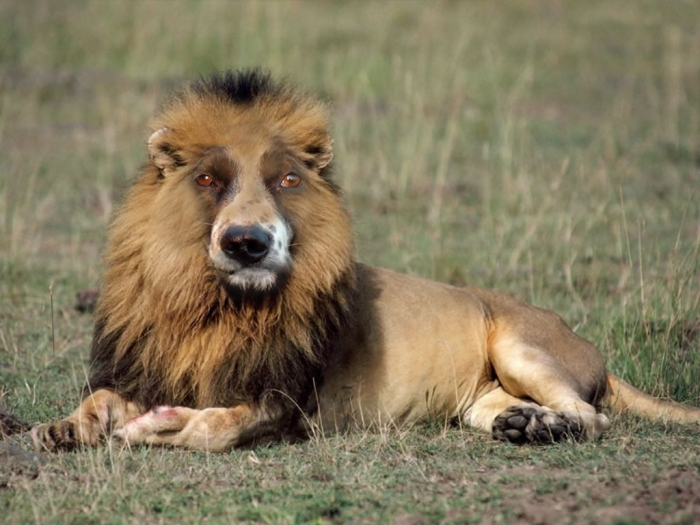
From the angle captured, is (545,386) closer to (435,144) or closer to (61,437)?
(61,437)

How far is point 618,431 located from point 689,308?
1.43 metres

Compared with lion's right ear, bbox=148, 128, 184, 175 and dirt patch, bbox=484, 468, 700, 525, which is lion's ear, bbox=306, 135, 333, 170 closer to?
lion's right ear, bbox=148, 128, 184, 175

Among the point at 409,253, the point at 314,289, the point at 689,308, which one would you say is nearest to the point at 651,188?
the point at 409,253

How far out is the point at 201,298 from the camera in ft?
15.5

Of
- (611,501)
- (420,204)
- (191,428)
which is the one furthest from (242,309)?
(420,204)

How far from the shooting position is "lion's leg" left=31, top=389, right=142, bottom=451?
468cm

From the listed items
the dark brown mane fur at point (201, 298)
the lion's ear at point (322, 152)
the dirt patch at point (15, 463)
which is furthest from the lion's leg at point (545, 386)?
the dirt patch at point (15, 463)

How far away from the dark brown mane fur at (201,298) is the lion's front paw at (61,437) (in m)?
0.30

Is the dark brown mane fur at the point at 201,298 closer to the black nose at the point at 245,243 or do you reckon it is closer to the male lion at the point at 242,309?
the male lion at the point at 242,309

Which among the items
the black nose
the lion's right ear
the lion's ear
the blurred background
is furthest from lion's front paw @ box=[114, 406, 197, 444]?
the lion's ear

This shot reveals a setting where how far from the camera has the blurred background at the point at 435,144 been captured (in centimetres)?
680

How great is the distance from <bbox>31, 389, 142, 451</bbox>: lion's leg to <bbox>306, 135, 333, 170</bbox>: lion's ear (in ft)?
4.21

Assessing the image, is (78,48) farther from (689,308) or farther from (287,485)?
(287,485)

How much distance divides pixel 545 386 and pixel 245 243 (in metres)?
1.69
